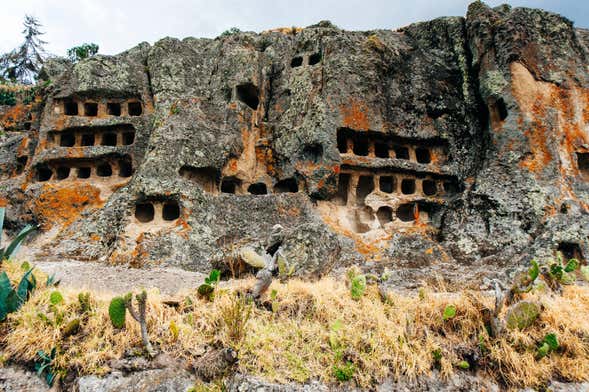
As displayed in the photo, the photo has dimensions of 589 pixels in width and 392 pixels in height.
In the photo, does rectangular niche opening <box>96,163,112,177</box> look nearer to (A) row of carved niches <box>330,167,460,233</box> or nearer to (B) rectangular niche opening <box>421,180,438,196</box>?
(A) row of carved niches <box>330,167,460,233</box>

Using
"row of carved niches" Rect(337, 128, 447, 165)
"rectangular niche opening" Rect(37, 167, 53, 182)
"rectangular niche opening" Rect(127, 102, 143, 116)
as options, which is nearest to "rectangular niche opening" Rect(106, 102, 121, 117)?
"rectangular niche opening" Rect(127, 102, 143, 116)

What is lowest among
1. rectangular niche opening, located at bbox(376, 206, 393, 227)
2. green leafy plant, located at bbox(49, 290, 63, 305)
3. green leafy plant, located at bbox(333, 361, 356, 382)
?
green leafy plant, located at bbox(333, 361, 356, 382)

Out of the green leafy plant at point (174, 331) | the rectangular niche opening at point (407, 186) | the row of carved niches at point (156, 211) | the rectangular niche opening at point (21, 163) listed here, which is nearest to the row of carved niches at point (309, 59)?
the rectangular niche opening at point (407, 186)

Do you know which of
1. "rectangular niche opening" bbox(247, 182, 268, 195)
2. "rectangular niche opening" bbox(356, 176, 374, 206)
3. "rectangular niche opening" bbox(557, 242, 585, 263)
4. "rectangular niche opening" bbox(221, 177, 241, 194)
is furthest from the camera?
"rectangular niche opening" bbox(356, 176, 374, 206)

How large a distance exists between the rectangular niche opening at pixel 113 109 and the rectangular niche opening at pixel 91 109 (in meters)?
0.57

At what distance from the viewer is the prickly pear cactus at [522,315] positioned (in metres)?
5.43

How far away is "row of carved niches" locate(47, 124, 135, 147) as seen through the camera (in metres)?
16.8

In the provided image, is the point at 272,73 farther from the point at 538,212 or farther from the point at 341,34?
the point at 538,212

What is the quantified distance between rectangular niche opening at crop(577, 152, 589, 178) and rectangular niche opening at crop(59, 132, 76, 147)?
1770cm

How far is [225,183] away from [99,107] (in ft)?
21.1

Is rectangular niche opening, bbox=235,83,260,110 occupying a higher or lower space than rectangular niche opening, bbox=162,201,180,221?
higher

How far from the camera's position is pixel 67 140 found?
56.7 ft

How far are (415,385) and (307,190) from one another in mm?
9341

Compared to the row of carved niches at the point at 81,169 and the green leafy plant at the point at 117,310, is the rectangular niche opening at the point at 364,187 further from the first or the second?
the green leafy plant at the point at 117,310
